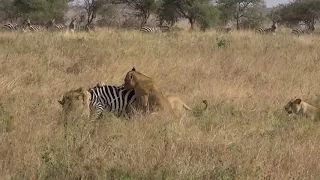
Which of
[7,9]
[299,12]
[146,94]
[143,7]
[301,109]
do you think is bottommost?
[299,12]

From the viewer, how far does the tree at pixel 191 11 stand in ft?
116

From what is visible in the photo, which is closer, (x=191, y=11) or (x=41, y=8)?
(x=41, y=8)

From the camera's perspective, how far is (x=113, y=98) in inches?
295

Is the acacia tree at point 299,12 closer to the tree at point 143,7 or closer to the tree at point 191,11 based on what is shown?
the tree at point 191,11

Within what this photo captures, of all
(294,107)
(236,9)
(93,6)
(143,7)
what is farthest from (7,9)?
(294,107)

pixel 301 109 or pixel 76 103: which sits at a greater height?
pixel 76 103

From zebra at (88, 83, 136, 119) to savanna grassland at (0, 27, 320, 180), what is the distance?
22.6 inches

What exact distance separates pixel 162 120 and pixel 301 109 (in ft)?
8.33

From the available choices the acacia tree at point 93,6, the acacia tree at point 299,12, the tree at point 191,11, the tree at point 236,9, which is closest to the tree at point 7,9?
the acacia tree at point 93,6

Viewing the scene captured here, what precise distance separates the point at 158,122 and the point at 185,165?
177 cm

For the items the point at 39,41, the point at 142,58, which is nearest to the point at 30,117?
the point at 142,58

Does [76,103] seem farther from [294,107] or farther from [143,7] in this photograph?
[143,7]

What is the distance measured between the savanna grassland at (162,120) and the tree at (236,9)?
2716cm

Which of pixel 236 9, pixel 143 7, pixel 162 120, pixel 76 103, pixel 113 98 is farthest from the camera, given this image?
pixel 236 9
